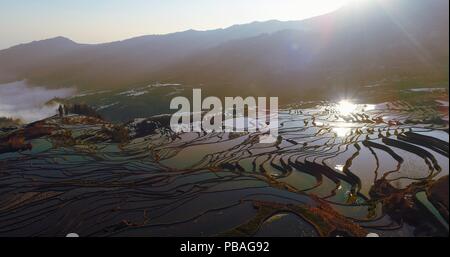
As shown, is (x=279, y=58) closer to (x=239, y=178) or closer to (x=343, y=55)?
(x=343, y=55)

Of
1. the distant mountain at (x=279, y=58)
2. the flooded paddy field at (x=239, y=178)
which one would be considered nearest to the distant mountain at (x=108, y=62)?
the distant mountain at (x=279, y=58)

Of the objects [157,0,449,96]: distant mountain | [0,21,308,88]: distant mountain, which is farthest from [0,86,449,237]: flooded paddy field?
[0,21,308,88]: distant mountain

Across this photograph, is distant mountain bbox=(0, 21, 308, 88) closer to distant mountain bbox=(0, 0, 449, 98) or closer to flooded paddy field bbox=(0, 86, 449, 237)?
distant mountain bbox=(0, 0, 449, 98)

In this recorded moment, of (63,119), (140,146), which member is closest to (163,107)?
(63,119)

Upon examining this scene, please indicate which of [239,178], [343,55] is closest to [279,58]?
[343,55]

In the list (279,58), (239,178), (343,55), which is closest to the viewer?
(239,178)

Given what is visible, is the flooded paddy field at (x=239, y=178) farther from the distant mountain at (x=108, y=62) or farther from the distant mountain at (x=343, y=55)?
the distant mountain at (x=108, y=62)

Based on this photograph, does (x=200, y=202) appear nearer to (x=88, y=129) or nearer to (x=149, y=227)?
(x=149, y=227)

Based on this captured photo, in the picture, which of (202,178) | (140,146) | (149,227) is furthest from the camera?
(140,146)
